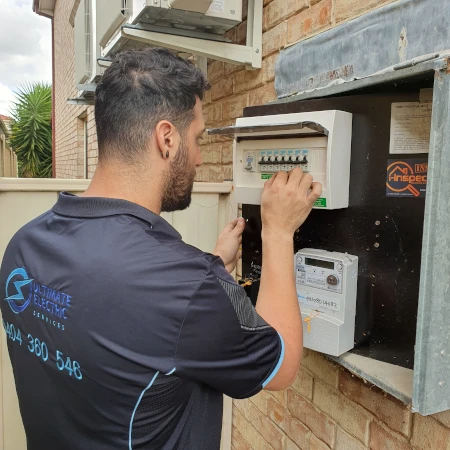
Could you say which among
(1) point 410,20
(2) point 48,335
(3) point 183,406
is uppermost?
(1) point 410,20

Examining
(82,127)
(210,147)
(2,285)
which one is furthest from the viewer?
(82,127)

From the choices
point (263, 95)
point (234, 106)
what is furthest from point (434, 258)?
point (234, 106)

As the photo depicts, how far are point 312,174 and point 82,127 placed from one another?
5374 mm

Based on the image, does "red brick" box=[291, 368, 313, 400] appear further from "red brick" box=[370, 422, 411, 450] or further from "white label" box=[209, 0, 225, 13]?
"white label" box=[209, 0, 225, 13]

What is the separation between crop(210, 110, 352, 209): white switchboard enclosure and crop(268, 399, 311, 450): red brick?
91 cm

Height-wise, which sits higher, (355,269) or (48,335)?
(355,269)

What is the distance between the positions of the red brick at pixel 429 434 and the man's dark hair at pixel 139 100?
0.97m

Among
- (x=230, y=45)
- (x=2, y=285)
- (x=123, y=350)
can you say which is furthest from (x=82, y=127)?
(x=123, y=350)

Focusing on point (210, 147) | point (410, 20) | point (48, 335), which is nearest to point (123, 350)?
point (48, 335)

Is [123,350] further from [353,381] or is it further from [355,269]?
[353,381]

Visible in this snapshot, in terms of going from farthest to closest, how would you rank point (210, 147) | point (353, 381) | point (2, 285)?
point (210, 147) < point (353, 381) < point (2, 285)

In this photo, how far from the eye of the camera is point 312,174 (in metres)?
1.18

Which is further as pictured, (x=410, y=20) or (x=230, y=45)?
(x=230, y=45)

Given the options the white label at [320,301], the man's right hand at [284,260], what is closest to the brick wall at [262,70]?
the man's right hand at [284,260]
